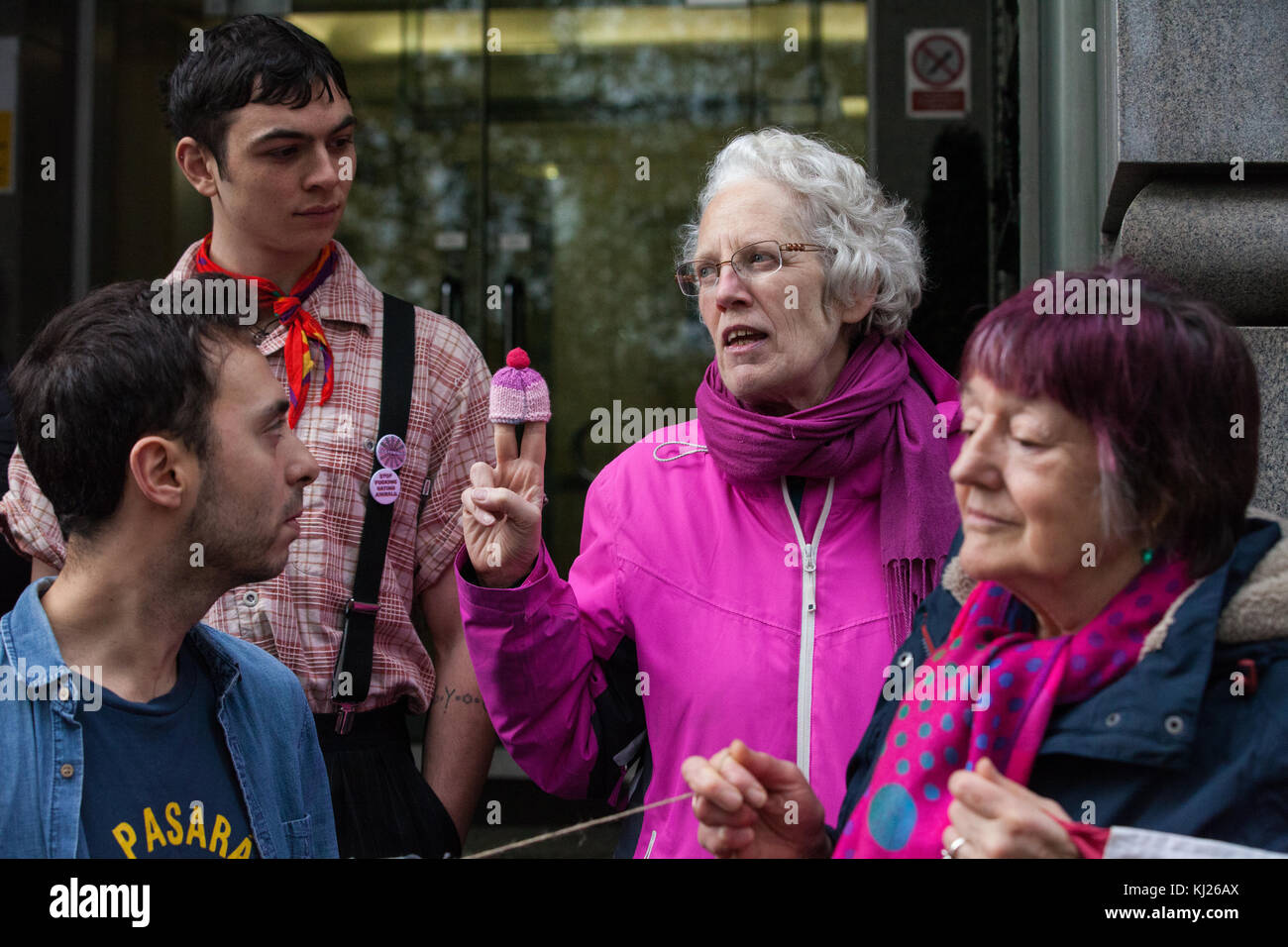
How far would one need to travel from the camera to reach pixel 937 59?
20.2ft

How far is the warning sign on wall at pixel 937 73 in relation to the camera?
19.9 feet

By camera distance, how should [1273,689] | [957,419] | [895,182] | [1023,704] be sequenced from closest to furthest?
[1273,689], [1023,704], [957,419], [895,182]

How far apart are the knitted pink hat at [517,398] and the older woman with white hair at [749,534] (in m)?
0.03

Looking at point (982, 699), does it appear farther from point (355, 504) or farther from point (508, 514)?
point (355, 504)

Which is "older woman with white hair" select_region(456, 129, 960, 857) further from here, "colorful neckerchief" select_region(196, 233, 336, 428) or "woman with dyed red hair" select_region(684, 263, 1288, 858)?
"colorful neckerchief" select_region(196, 233, 336, 428)

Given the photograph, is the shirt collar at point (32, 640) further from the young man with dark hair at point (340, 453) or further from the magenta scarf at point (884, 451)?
the magenta scarf at point (884, 451)

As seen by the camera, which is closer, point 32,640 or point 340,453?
point 32,640

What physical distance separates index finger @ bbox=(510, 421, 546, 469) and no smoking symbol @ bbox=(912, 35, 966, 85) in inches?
169

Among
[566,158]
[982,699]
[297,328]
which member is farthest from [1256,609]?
[566,158]

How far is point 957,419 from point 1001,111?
3.45 metres

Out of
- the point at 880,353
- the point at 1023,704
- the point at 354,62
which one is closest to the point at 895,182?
the point at 354,62

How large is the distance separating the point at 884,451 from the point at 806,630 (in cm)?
41

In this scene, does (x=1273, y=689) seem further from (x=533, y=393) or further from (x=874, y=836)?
(x=533, y=393)
